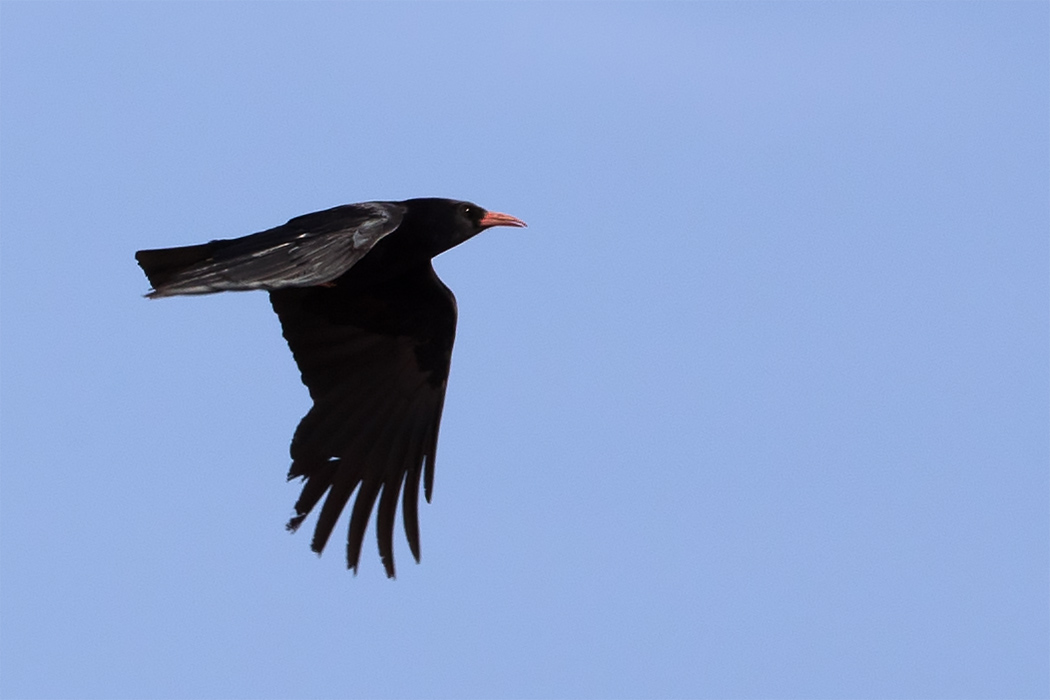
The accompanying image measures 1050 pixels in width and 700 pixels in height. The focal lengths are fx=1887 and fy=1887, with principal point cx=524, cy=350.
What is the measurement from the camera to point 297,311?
1492 centimetres

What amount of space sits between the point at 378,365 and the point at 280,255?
301cm

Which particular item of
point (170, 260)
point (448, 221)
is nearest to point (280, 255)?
point (170, 260)

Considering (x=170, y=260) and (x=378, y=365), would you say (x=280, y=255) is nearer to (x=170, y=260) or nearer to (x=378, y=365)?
(x=170, y=260)

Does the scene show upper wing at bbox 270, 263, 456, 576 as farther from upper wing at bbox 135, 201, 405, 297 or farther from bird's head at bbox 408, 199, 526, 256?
upper wing at bbox 135, 201, 405, 297

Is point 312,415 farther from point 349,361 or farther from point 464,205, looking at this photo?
point 464,205

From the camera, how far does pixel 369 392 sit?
15.0 meters

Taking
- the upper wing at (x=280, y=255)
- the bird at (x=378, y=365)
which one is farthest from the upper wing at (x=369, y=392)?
the upper wing at (x=280, y=255)

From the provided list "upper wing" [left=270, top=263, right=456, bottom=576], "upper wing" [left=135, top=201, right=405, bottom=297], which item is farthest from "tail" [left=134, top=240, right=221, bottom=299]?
"upper wing" [left=270, top=263, right=456, bottom=576]

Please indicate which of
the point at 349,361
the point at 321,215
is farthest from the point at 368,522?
the point at 321,215

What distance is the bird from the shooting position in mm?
14352

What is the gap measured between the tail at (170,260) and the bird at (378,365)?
28mm

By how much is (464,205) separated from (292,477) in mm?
2539

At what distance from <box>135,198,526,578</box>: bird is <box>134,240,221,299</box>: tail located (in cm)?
3

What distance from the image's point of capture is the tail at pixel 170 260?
13.0 metres
